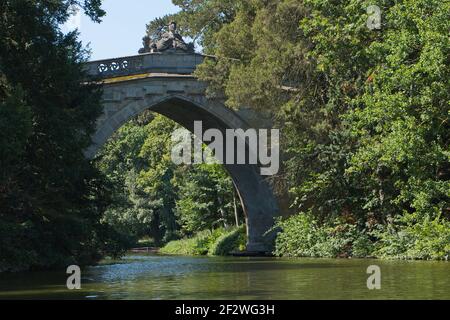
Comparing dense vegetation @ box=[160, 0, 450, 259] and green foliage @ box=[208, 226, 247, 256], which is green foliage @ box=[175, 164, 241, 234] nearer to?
green foliage @ box=[208, 226, 247, 256]

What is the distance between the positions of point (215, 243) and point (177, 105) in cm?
791

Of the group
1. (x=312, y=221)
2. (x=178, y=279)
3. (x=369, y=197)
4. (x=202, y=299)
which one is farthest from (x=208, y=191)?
(x=202, y=299)

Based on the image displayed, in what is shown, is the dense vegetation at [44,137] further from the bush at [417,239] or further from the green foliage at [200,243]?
the green foliage at [200,243]

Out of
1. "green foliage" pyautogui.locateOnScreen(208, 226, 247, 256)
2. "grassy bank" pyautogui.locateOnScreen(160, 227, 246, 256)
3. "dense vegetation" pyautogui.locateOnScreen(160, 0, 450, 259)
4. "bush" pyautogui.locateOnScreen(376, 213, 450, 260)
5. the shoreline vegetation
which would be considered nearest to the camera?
the shoreline vegetation

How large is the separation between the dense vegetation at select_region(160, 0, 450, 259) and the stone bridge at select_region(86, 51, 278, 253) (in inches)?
58.2

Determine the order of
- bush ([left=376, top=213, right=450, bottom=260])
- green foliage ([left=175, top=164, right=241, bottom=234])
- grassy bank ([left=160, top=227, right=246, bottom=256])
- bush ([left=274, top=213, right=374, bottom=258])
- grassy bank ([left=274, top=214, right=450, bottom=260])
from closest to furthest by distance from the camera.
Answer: bush ([left=376, top=213, right=450, bottom=260]) → grassy bank ([left=274, top=214, right=450, bottom=260]) → bush ([left=274, top=213, right=374, bottom=258]) → grassy bank ([left=160, top=227, right=246, bottom=256]) → green foliage ([left=175, top=164, right=241, bottom=234])

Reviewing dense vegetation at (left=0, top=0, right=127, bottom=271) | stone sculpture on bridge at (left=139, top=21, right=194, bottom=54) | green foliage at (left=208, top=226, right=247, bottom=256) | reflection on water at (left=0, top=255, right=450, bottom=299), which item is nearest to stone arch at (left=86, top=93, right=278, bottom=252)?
green foliage at (left=208, top=226, right=247, bottom=256)

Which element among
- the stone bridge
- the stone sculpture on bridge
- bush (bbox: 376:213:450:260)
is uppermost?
the stone sculpture on bridge

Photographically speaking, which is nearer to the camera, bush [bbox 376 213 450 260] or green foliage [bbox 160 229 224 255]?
bush [bbox 376 213 450 260]

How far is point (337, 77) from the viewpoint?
29.9 meters

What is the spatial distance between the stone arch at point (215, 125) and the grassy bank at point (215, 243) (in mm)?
1457

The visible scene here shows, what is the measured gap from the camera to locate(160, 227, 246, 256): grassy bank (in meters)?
43.4

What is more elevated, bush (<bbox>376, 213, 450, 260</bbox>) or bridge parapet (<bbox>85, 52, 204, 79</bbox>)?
bridge parapet (<bbox>85, 52, 204, 79</bbox>)

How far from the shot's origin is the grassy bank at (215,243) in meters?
43.4
